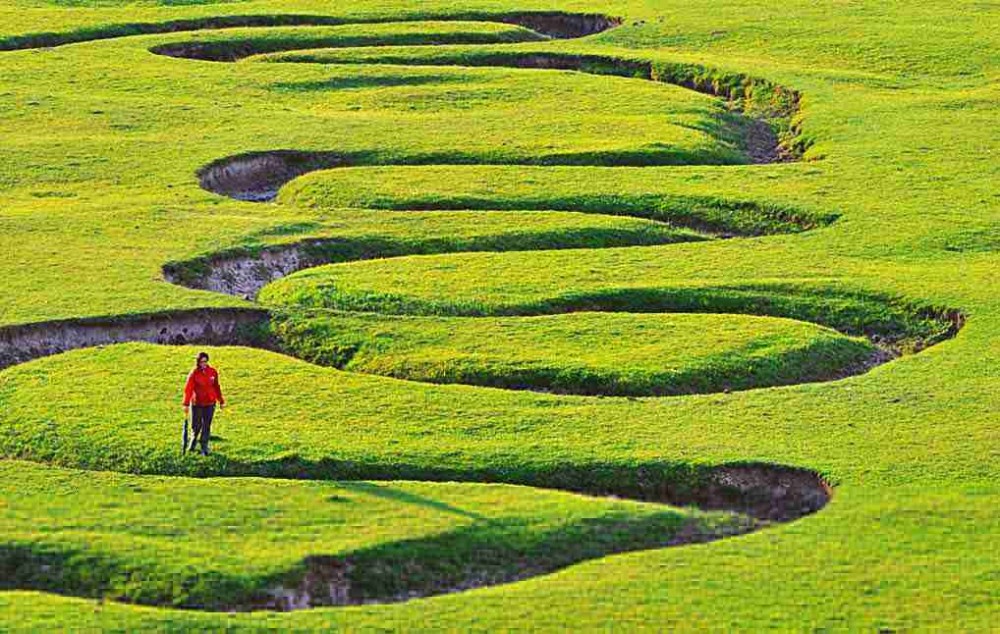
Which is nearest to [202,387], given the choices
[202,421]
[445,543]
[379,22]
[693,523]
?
[202,421]

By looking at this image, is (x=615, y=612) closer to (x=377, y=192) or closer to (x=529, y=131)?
(x=377, y=192)

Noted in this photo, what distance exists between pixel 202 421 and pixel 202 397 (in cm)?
113

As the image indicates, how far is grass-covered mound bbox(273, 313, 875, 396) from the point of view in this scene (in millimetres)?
40969

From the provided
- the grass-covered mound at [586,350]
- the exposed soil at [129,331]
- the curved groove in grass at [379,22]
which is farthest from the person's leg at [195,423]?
the curved groove in grass at [379,22]

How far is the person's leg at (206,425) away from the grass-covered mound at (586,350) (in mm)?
7328

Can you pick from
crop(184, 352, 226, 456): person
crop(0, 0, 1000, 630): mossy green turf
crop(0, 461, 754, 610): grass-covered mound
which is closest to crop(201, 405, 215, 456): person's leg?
crop(184, 352, 226, 456): person

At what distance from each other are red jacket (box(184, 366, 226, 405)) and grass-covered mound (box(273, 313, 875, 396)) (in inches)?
325

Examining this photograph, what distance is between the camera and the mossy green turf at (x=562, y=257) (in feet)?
97.9

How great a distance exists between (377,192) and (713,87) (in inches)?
889

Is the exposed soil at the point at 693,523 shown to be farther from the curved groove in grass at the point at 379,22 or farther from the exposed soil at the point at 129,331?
the curved groove in grass at the point at 379,22

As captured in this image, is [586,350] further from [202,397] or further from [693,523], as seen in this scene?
[202,397]

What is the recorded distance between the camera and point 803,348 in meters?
42.6

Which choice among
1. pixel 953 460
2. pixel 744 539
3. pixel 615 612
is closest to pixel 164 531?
pixel 615 612

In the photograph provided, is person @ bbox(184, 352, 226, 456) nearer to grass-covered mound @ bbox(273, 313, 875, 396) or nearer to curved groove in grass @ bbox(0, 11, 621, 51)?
grass-covered mound @ bbox(273, 313, 875, 396)
